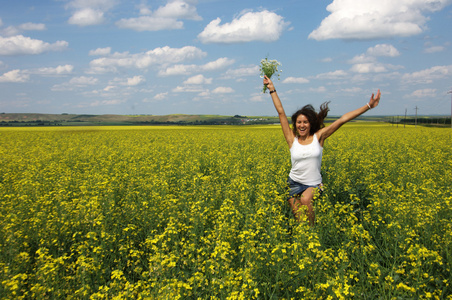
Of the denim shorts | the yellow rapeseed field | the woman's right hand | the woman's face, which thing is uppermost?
the woman's right hand

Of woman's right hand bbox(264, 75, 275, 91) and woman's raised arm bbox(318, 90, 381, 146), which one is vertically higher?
woman's right hand bbox(264, 75, 275, 91)

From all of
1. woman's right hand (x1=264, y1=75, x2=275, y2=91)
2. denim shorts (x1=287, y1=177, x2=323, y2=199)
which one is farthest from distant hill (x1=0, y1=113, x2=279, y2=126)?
denim shorts (x1=287, y1=177, x2=323, y2=199)

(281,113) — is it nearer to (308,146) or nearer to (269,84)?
(269,84)

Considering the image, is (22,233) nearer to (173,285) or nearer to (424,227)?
(173,285)

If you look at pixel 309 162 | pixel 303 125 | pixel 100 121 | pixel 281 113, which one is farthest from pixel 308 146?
pixel 100 121

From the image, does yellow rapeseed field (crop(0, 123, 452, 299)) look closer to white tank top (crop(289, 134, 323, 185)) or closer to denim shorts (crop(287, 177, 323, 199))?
denim shorts (crop(287, 177, 323, 199))

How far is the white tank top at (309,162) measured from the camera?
5273 millimetres

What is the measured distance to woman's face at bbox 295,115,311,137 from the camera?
5.48 meters

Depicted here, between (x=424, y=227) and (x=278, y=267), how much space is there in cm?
232

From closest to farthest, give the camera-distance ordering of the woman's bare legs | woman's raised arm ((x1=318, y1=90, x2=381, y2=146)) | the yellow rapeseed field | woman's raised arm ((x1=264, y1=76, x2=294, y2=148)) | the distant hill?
the yellow rapeseed field, the woman's bare legs, woman's raised arm ((x1=318, y1=90, x2=381, y2=146)), woman's raised arm ((x1=264, y1=76, x2=294, y2=148)), the distant hill

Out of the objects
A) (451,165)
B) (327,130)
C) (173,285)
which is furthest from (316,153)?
(451,165)

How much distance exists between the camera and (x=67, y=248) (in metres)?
4.64

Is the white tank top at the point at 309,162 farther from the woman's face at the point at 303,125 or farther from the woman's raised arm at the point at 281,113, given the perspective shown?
the woman's raised arm at the point at 281,113

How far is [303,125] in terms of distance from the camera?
5496 mm
